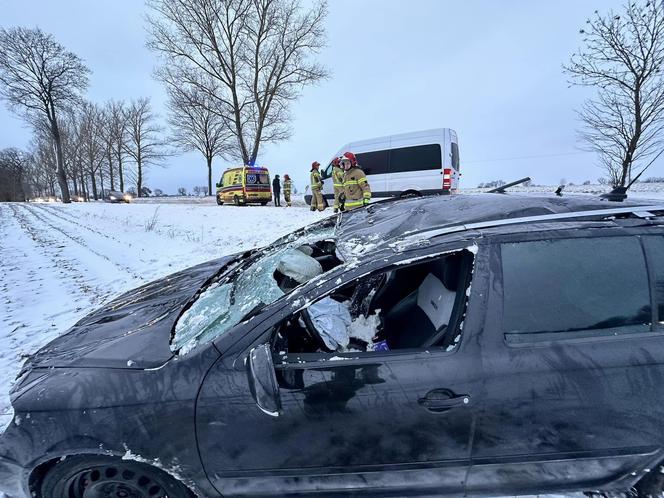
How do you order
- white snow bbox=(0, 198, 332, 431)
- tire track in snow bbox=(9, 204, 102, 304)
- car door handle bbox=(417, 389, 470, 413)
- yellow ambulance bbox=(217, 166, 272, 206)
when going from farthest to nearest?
yellow ambulance bbox=(217, 166, 272, 206)
tire track in snow bbox=(9, 204, 102, 304)
white snow bbox=(0, 198, 332, 431)
car door handle bbox=(417, 389, 470, 413)

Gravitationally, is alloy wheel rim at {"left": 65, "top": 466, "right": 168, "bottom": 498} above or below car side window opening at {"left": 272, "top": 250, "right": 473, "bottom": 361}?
below

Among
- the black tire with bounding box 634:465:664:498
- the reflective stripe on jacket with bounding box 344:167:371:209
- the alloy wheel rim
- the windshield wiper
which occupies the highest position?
the reflective stripe on jacket with bounding box 344:167:371:209

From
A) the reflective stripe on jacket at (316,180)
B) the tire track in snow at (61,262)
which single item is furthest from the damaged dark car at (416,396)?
the reflective stripe on jacket at (316,180)

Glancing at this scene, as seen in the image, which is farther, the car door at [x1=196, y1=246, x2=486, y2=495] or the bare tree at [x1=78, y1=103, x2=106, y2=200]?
the bare tree at [x1=78, y1=103, x2=106, y2=200]

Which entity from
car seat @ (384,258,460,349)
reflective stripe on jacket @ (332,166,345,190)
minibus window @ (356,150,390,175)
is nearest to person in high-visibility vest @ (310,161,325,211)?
minibus window @ (356,150,390,175)

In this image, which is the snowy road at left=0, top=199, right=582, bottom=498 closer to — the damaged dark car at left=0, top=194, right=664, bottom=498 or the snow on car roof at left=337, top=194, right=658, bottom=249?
the damaged dark car at left=0, top=194, right=664, bottom=498

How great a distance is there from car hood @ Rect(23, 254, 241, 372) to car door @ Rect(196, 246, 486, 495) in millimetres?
417

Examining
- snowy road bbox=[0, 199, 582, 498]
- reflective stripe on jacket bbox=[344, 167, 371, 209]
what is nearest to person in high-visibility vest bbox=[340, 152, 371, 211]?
reflective stripe on jacket bbox=[344, 167, 371, 209]

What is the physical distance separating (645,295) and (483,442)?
101 centimetres

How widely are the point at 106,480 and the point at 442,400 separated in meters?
1.58

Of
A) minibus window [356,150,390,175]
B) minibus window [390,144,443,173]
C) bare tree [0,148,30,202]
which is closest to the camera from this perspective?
minibus window [390,144,443,173]

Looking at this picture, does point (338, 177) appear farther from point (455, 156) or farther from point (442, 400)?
point (442, 400)

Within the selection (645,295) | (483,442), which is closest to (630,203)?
(645,295)

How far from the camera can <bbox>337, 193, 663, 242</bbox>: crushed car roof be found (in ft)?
5.68
